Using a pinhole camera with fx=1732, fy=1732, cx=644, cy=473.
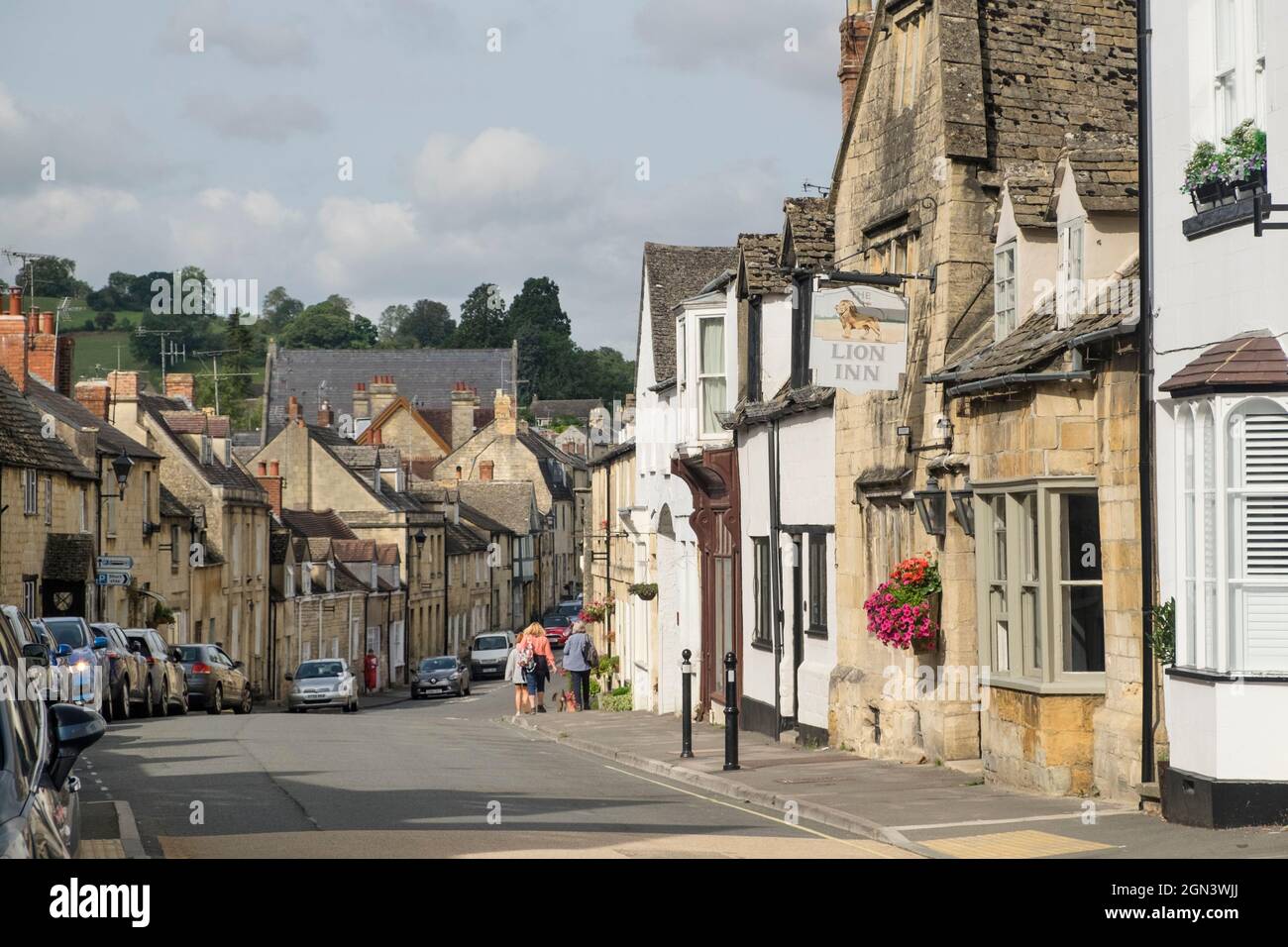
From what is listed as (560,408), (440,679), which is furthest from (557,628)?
(560,408)

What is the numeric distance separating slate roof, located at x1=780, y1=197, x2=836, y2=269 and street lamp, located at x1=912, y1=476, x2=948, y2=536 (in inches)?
258

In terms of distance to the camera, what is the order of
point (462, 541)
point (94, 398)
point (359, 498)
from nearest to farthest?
point (94, 398) < point (359, 498) < point (462, 541)

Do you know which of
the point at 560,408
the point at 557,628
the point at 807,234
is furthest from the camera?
the point at 560,408

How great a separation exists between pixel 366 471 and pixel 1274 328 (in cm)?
6482

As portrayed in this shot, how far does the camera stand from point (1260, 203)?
12.5m

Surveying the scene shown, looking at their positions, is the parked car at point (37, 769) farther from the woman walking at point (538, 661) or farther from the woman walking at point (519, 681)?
the woman walking at point (519, 681)

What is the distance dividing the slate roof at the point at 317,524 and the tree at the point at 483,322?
9642 cm

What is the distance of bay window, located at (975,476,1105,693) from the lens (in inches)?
623

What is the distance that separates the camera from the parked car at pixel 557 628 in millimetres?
79000

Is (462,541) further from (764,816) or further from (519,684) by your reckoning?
(764,816)

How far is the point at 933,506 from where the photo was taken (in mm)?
18922

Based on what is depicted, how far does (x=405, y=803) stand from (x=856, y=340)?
707 centimetres

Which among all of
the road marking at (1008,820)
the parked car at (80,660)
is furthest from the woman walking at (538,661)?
the road marking at (1008,820)
